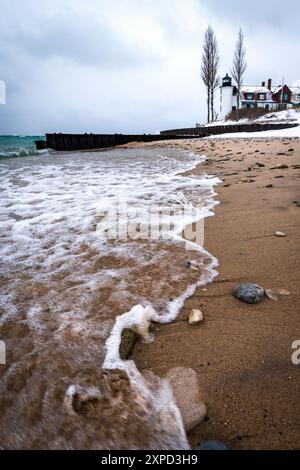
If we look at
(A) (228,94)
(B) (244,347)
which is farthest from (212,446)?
(A) (228,94)

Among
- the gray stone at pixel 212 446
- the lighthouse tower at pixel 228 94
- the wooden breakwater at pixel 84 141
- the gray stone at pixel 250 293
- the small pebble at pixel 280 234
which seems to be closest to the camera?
the gray stone at pixel 212 446

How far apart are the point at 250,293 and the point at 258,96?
66.8m

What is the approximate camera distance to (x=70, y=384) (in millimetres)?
1091

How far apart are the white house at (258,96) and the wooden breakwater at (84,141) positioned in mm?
35663

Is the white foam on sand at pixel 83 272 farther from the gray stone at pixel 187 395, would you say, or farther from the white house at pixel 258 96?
the white house at pixel 258 96

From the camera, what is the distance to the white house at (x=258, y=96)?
55.4m

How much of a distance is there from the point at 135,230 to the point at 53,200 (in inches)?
84.1

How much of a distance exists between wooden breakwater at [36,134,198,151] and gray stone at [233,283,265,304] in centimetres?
2591

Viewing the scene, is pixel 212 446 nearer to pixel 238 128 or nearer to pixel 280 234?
pixel 280 234

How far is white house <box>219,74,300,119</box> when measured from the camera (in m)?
55.4

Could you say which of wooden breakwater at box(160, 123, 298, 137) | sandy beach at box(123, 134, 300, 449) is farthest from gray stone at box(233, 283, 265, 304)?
wooden breakwater at box(160, 123, 298, 137)

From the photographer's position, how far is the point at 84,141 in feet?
84.9

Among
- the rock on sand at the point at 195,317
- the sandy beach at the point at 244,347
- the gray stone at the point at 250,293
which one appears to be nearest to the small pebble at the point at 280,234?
the sandy beach at the point at 244,347
